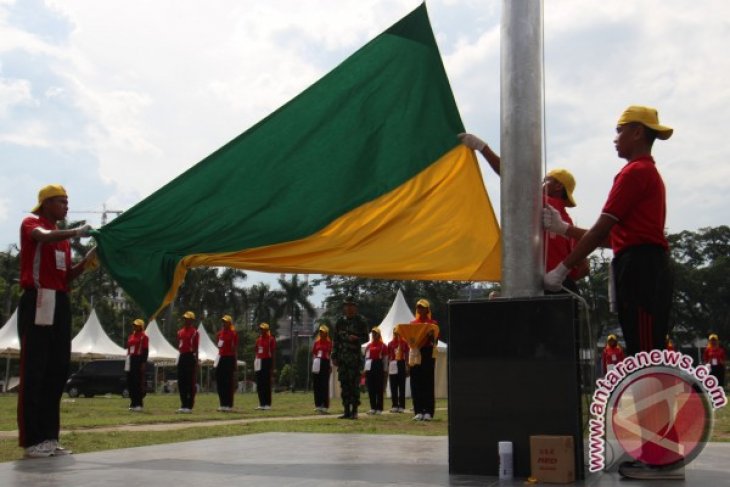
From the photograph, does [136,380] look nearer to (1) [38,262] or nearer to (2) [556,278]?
(1) [38,262]

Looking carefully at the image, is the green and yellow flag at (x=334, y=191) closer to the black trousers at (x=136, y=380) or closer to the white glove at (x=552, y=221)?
the white glove at (x=552, y=221)

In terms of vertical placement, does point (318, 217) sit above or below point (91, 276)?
below

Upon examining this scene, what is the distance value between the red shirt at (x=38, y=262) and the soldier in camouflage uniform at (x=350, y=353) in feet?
29.2

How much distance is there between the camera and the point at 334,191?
6.85 meters

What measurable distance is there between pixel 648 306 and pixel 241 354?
74.2 metres

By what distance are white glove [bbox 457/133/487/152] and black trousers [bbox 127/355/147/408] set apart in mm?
15980

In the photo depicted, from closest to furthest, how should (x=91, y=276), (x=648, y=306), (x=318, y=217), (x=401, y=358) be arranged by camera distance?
(x=648, y=306) → (x=318, y=217) → (x=401, y=358) → (x=91, y=276)

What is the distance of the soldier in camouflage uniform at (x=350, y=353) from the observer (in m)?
15.7

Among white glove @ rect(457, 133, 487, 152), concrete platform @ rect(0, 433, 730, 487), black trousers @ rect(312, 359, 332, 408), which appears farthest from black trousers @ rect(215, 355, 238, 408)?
white glove @ rect(457, 133, 487, 152)

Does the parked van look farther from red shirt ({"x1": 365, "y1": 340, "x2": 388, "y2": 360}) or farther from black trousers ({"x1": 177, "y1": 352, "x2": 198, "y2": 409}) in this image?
red shirt ({"x1": 365, "y1": 340, "x2": 388, "y2": 360})

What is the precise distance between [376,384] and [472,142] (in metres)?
14.1

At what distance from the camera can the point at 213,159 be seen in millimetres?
6949

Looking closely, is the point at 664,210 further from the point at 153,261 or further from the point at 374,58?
the point at 153,261

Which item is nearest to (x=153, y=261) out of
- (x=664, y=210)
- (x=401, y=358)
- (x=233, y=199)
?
(x=233, y=199)
